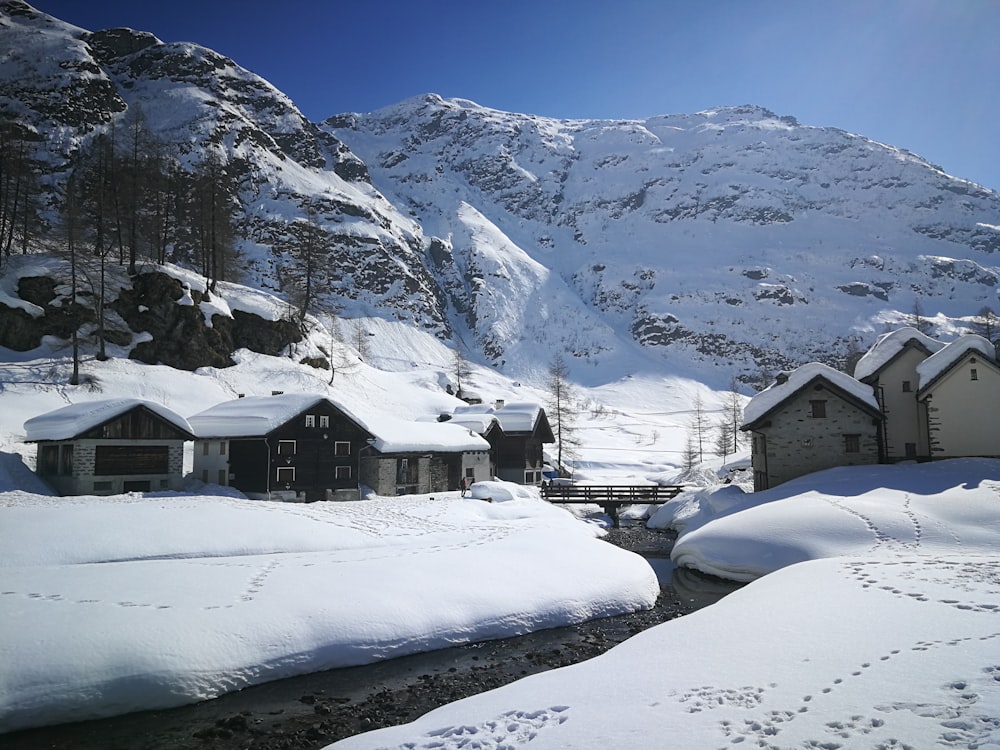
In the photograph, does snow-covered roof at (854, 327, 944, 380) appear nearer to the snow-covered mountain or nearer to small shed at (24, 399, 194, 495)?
small shed at (24, 399, 194, 495)

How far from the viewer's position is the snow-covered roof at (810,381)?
3206 centimetres

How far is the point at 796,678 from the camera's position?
9023 mm

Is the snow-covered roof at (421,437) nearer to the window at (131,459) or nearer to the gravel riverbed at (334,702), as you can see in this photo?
the window at (131,459)

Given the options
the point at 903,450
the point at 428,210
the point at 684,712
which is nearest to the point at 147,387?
the point at 684,712

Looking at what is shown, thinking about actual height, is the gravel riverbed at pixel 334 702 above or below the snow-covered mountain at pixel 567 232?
below

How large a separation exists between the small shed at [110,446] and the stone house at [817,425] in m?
30.8

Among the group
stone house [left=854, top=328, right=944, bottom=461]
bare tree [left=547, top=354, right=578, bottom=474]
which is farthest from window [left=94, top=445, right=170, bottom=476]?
stone house [left=854, top=328, right=944, bottom=461]

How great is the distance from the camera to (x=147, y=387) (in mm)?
40312

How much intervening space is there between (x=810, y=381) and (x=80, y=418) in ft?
120

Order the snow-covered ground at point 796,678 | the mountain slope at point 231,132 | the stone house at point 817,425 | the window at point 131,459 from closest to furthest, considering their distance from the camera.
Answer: the snow-covered ground at point 796,678 → the window at point 131,459 → the stone house at point 817,425 → the mountain slope at point 231,132

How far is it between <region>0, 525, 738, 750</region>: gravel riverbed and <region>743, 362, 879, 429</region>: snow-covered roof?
64.1 ft

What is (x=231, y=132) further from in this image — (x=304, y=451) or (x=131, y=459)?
(x=131, y=459)

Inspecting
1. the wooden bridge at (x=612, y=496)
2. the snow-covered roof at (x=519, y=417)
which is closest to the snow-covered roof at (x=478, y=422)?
the snow-covered roof at (x=519, y=417)

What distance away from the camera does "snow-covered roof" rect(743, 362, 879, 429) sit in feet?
105
